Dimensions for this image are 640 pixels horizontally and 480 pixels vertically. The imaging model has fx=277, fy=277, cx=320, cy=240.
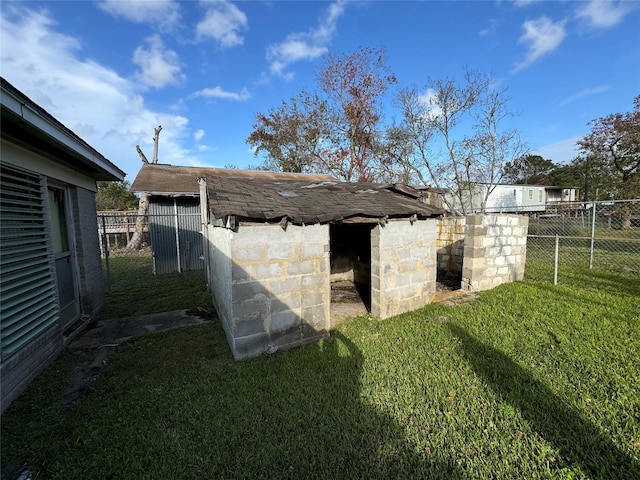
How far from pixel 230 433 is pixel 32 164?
4.39 meters

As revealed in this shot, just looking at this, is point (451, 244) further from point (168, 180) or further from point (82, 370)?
point (168, 180)

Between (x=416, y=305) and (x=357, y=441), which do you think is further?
(x=416, y=305)

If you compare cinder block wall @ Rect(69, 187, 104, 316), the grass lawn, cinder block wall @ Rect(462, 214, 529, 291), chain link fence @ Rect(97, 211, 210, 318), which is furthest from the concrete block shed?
chain link fence @ Rect(97, 211, 210, 318)

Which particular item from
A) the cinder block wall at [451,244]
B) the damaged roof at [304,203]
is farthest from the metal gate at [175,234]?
the cinder block wall at [451,244]

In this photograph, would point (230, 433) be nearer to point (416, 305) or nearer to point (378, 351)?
point (378, 351)

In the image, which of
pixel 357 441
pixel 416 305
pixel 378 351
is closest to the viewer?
pixel 357 441

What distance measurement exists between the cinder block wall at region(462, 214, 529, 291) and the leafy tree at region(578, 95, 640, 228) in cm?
1630

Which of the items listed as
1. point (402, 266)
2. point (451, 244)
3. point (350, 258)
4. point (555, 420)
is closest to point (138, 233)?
point (350, 258)

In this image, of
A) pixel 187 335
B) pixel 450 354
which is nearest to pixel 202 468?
pixel 187 335

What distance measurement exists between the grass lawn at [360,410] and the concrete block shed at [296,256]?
1.41ft

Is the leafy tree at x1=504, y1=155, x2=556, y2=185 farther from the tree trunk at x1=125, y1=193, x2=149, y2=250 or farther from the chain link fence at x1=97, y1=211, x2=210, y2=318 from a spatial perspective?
the tree trunk at x1=125, y1=193, x2=149, y2=250

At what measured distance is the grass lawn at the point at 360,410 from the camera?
7.66 feet

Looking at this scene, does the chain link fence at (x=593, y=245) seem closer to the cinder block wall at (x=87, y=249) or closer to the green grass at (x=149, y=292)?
the green grass at (x=149, y=292)

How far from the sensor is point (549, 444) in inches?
96.8
